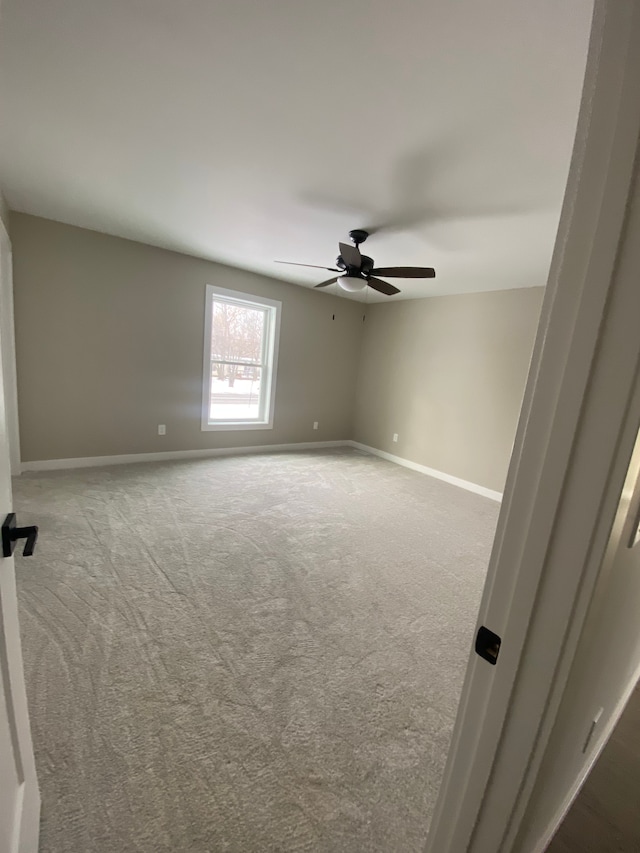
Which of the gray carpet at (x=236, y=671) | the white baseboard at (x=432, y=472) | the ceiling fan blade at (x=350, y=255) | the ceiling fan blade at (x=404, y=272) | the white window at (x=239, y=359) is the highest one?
the ceiling fan blade at (x=350, y=255)

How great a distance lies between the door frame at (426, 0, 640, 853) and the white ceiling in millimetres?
1103

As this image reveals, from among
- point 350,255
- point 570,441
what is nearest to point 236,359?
point 350,255

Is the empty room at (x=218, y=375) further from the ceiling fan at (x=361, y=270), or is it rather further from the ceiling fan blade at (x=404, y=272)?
the ceiling fan blade at (x=404, y=272)

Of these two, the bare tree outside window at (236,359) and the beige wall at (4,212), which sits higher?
the beige wall at (4,212)

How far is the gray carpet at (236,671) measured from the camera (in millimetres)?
1104

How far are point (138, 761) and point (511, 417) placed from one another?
430cm

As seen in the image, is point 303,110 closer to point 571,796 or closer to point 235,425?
point 571,796

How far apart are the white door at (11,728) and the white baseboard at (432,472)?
4.36m

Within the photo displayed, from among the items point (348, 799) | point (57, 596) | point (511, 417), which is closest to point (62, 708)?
point (57, 596)

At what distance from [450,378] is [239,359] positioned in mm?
2912

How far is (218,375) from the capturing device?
15.5ft

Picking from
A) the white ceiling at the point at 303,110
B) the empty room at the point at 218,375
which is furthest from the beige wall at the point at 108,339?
the white ceiling at the point at 303,110

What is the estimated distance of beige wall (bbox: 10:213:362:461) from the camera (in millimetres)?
3408

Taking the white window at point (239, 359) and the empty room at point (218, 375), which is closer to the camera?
the empty room at point (218, 375)
